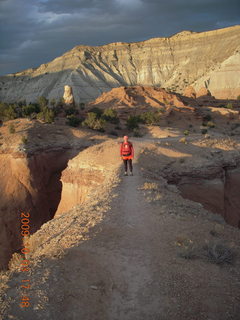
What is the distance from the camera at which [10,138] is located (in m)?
20.6

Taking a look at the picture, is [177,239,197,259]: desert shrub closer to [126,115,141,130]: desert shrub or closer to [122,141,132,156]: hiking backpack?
[122,141,132,156]: hiking backpack

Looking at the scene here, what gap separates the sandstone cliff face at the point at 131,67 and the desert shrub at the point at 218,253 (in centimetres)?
7297

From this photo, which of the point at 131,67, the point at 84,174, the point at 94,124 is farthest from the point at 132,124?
the point at 131,67

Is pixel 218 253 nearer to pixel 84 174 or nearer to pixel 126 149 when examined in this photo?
pixel 126 149

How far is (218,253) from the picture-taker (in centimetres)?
614

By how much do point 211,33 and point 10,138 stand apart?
283 ft

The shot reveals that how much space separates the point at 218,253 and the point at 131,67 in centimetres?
9955

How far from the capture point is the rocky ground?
15.4ft

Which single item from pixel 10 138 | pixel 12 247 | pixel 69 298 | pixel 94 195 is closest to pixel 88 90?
pixel 10 138

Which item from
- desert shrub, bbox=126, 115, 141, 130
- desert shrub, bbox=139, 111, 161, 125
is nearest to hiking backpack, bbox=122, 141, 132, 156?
desert shrub, bbox=126, 115, 141, 130

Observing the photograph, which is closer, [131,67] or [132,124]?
[132,124]

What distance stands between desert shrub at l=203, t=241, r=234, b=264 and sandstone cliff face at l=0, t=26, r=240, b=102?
73.0 m

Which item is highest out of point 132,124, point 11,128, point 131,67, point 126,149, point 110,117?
point 131,67

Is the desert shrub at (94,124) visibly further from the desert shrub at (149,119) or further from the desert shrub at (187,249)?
the desert shrub at (187,249)
